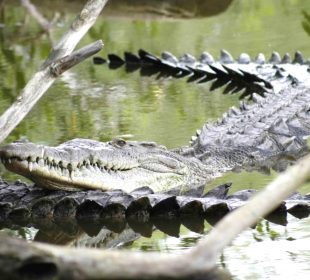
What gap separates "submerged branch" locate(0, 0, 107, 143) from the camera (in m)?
5.17

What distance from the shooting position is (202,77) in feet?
32.8

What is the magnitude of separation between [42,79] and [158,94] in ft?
13.2

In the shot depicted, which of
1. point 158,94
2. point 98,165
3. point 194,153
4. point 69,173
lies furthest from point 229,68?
point 69,173

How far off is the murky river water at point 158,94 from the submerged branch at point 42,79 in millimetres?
570

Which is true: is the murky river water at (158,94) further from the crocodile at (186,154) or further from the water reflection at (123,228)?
the crocodile at (186,154)

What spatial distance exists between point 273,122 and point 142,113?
1.30 metres

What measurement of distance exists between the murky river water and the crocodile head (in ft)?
0.92

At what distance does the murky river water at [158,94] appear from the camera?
4.76m

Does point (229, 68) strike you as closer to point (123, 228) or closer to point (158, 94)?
point (158, 94)

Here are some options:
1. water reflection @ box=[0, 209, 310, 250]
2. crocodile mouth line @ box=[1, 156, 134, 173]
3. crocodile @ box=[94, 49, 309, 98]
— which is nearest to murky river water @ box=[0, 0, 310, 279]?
water reflection @ box=[0, 209, 310, 250]

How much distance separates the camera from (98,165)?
18.1 ft

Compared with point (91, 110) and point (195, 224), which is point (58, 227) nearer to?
point (195, 224)

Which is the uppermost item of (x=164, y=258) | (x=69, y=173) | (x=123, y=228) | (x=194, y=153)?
(x=164, y=258)

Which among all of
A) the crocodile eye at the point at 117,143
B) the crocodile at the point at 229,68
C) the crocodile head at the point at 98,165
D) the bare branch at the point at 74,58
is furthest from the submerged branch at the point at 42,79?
the crocodile at the point at 229,68
